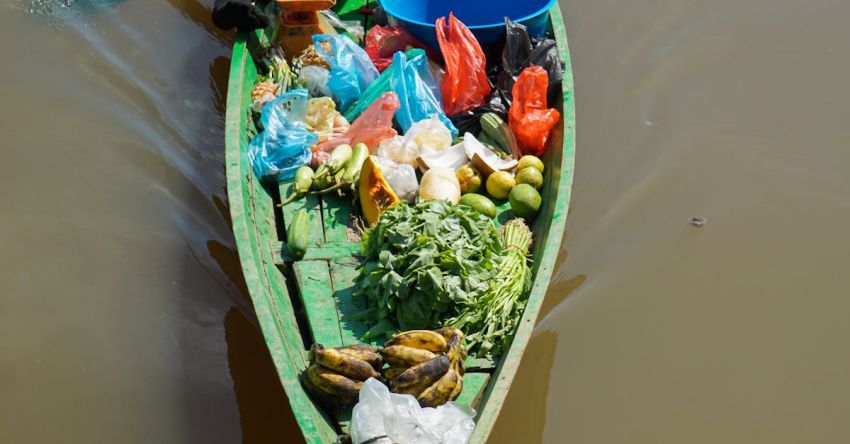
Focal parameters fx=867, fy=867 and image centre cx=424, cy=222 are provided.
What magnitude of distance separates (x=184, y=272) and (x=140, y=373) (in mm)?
887

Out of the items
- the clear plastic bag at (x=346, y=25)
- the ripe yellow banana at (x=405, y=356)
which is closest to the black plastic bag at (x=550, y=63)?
the clear plastic bag at (x=346, y=25)

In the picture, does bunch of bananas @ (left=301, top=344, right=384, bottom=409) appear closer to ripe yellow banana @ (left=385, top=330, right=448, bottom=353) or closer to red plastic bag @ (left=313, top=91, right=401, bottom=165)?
ripe yellow banana @ (left=385, top=330, right=448, bottom=353)

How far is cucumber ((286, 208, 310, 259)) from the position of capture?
5121 millimetres

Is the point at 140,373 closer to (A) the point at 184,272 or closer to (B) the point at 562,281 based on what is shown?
(A) the point at 184,272

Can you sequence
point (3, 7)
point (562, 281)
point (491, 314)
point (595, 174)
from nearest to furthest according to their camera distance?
point (491, 314), point (562, 281), point (595, 174), point (3, 7)

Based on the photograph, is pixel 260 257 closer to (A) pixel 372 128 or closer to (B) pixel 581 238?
(A) pixel 372 128

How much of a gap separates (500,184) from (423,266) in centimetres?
131

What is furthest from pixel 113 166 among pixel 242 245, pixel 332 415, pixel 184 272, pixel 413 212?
pixel 332 415

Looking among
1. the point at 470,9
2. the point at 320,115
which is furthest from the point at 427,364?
the point at 470,9

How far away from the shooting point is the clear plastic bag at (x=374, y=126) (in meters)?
5.93

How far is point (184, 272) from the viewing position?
20.5ft

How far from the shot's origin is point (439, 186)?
544cm

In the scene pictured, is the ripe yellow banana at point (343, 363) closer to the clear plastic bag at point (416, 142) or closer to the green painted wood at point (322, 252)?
the green painted wood at point (322, 252)

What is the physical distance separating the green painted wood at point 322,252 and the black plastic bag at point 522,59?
1768 mm
